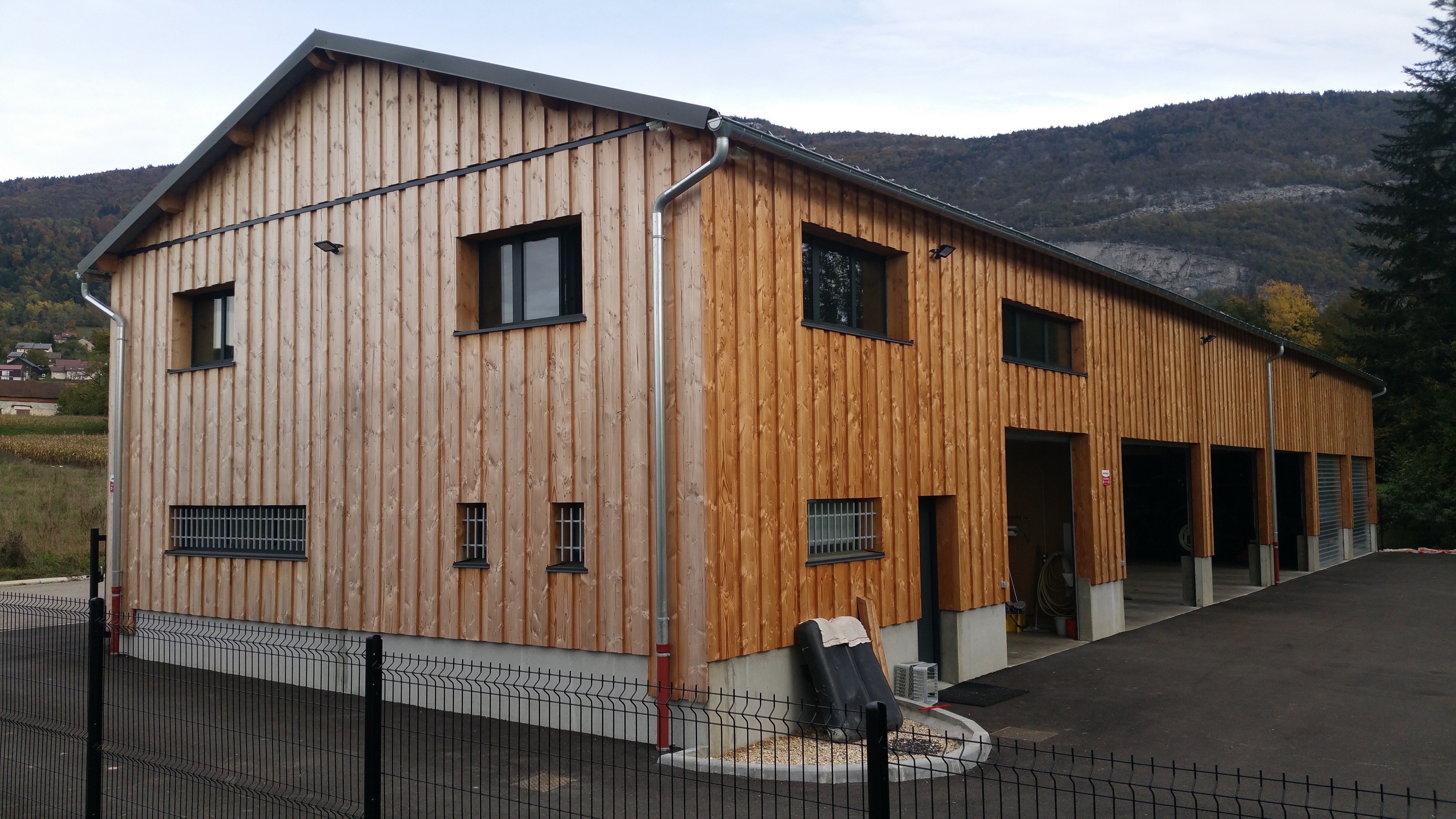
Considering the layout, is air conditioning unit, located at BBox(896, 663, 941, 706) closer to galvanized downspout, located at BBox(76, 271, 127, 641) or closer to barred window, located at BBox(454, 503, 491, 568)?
barred window, located at BBox(454, 503, 491, 568)

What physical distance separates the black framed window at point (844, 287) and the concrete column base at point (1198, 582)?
10.7m

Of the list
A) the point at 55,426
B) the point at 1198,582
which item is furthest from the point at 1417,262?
the point at 55,426

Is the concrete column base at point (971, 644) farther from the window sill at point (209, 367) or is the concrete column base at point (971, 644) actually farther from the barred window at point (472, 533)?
the window sill at point (209, 367)

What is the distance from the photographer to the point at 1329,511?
27391mm

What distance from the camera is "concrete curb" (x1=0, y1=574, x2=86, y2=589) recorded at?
2192 centimetres

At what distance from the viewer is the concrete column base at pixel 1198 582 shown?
1905 centimetres

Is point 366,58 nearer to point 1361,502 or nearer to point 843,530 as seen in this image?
point 843,530

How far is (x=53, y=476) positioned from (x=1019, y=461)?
3341 centimetres

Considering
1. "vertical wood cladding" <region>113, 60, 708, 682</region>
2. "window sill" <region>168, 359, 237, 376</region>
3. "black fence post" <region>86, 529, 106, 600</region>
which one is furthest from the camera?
"black fence post" <region>86, 529, 106, 600</region>

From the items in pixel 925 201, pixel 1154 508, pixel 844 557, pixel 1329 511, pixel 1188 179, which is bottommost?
pixel 1154 508

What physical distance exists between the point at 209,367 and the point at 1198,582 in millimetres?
16561

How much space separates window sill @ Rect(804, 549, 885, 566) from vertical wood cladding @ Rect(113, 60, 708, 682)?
1.63 meters

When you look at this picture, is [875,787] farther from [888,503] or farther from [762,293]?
[888,503]

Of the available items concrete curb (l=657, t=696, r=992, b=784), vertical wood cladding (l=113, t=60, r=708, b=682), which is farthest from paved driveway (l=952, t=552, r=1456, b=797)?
vertical wood cladding (l=113, t=60, r=708, b=682)
